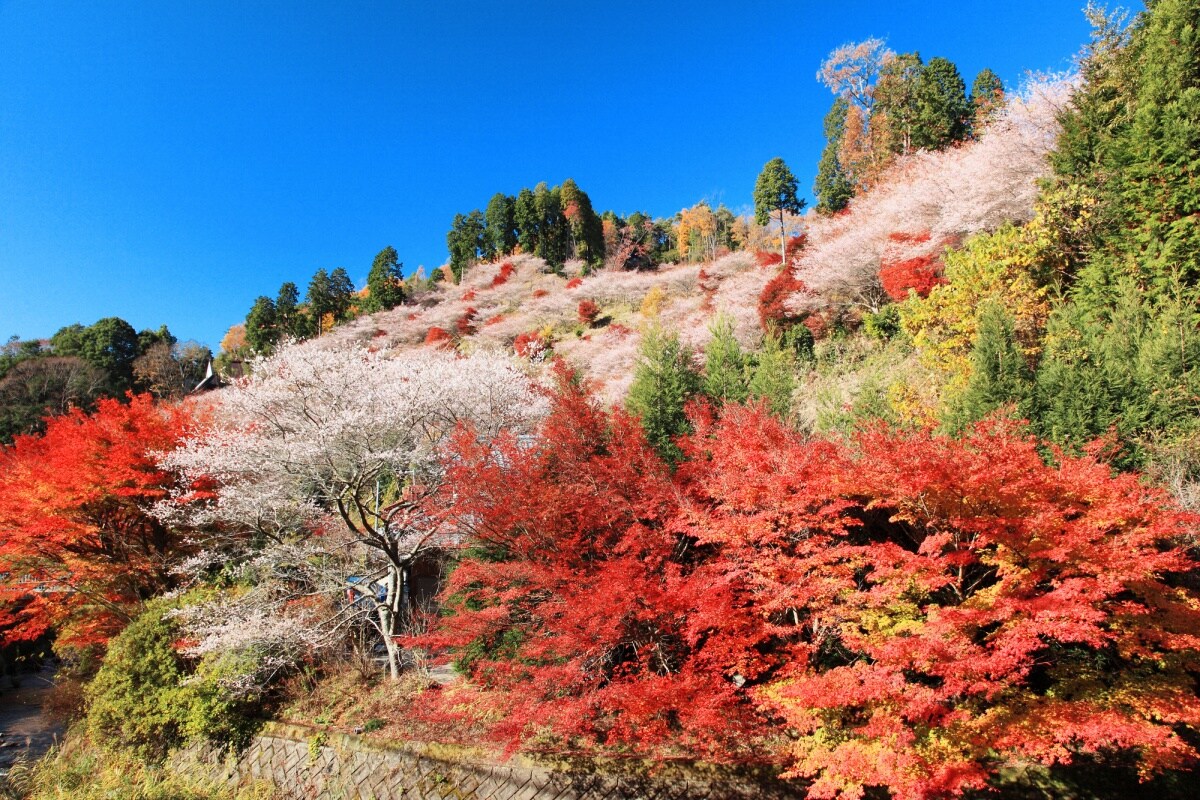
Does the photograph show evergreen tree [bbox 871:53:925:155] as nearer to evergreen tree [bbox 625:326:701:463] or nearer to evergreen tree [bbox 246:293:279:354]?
evergreen tree [bbox 625:326:701:463]

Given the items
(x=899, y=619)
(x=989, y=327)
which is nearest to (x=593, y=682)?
(x=899, y=619)

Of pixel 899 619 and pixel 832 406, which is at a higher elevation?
pixel 832 406

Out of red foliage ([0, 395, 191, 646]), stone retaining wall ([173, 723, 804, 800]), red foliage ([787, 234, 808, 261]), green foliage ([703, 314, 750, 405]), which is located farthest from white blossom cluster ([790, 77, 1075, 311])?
red foliage ([0, 395, 191, 646])

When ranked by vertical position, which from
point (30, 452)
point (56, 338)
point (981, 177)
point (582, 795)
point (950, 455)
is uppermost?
point (56, 338)

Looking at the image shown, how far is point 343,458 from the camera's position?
461 inches

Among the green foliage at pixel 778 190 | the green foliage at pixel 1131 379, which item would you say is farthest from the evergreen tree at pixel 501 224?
the green foliage at pixel 1131 379

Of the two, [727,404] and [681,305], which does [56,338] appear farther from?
[727,404]

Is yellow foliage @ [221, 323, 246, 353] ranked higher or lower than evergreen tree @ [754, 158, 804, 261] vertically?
higher

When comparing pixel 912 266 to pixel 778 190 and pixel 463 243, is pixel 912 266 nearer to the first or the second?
pixel 778 190

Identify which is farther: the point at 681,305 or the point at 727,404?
the point at 681,305

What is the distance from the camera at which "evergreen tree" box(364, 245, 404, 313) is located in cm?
4319

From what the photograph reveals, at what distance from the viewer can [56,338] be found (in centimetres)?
3809

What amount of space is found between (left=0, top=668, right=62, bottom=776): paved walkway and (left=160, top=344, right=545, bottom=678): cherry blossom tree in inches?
277

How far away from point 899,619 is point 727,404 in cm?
498
